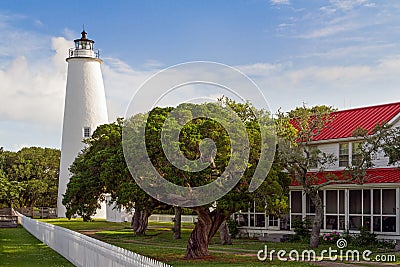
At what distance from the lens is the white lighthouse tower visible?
52.2 m

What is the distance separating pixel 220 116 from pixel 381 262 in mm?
7295

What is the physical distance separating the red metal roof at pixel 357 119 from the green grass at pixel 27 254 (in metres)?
14.7

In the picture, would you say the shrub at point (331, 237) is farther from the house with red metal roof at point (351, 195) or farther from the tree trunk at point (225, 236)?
the tree trunk at point (225, 236)

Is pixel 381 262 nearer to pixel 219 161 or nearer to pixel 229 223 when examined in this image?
pixel 219 161

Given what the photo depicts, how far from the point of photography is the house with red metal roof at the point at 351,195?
29.0 metres

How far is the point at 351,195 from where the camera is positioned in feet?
102

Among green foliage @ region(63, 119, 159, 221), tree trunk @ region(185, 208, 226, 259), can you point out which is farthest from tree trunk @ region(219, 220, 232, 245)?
tree trunk @ region(185, 208, 226, 259)

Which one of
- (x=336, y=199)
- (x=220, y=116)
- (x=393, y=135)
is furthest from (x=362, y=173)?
(x=220, y=116)

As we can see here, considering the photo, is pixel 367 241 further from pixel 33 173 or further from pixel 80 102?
pixel 33 173

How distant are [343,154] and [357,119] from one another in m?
2.14

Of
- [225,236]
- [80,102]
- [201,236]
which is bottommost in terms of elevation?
[225,236]

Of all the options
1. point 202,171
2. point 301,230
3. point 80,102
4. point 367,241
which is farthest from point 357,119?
point 80,102

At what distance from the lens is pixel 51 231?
26656 mm

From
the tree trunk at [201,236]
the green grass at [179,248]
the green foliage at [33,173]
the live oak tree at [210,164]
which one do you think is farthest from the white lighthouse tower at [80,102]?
the tree trunk at [201,236]
